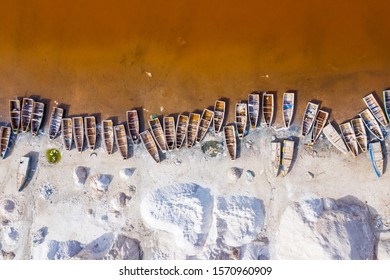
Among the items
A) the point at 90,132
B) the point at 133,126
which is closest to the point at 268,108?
the point at 133,126

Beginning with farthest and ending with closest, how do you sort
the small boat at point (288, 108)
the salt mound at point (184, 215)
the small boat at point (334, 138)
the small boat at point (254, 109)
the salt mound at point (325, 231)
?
the small boat at point (254, 109) → the small boat at point (288, 108) → the small boat at point (334, 138) → the salt mound at point (184, 215) → the salt mound at point (325, 231)

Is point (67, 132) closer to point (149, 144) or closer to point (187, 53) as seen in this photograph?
point (149, 144)

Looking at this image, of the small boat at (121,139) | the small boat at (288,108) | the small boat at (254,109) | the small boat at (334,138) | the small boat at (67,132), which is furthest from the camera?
the small boat at (67,132)

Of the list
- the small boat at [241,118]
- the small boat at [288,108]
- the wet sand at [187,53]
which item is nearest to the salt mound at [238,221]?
the small boat at [241,118]

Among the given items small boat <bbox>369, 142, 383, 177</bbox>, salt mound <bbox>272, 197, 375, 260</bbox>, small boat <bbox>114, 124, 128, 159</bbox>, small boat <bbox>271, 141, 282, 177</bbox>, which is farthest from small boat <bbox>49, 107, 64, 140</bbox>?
small boat <bbox>369, 142, 383, 177</bbox>

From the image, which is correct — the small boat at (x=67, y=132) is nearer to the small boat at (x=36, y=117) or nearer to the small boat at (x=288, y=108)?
the small boat at (x=36, y=117)
